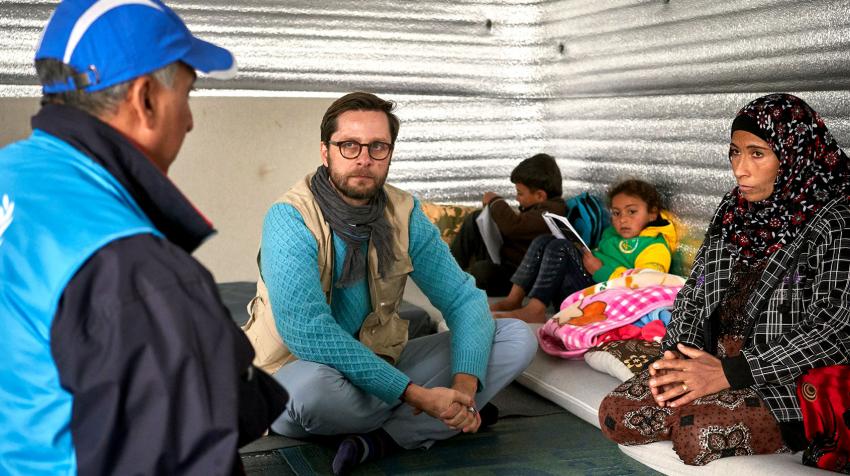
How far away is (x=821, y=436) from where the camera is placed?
106 inches

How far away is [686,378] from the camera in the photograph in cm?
286

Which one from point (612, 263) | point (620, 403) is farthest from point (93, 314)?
point (612, 263)

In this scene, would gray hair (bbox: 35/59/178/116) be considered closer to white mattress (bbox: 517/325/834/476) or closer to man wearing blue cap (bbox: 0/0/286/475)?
man wearing blue cap (bbox: 0/0/286/475)

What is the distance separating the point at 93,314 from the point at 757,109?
7.57 feet

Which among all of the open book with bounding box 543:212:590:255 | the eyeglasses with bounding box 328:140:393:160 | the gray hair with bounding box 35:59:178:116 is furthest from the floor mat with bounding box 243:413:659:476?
the gray hair with bounding box 35:59:178:116

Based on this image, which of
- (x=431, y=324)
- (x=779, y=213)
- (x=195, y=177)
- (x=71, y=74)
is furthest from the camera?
(x=195, y=177)

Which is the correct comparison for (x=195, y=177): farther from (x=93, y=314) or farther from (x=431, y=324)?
(x=93, y=314)

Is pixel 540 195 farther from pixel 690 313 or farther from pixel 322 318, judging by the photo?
pixel 322 318

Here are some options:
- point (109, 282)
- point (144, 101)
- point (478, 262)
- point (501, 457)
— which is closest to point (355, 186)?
point (501, 457)

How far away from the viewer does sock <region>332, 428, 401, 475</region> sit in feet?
9.73

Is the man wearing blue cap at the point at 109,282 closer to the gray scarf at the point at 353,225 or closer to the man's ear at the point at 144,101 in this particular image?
the man's ear at the point at 144,101

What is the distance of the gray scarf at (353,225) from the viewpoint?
3084mm

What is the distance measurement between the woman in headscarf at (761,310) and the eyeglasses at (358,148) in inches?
42.9

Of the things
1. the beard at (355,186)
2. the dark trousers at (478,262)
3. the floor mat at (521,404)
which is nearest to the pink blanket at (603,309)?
the floor mat at (521,404)
